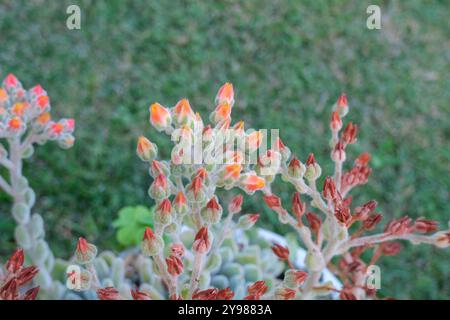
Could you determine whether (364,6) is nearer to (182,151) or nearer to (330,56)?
(330,56)

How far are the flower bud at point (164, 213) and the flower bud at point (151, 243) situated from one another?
0.02 meters

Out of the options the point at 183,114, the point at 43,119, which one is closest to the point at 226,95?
the point at 183,114

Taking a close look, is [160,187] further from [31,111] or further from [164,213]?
[31,111]

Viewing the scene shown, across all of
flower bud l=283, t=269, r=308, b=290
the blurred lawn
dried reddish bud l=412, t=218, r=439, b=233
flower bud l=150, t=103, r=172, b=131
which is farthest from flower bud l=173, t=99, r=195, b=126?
the blurred lawn

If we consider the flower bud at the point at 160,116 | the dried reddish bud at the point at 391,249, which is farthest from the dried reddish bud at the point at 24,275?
the dried reddish bud at the point at 391,249

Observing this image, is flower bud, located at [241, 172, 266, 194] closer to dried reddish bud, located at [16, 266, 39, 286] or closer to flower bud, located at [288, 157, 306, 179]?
flower bud, located at [288, 157, 306, 179]

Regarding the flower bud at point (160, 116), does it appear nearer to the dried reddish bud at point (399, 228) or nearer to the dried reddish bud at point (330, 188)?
the dried reddish bud at point (330, 188)

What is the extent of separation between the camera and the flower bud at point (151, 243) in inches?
28.3

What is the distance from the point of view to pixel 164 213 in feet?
2.39

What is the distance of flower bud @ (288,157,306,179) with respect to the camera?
0.78m

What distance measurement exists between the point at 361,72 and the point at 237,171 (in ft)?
4.84

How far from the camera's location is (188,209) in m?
0.77

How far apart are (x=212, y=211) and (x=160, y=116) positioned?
146mm

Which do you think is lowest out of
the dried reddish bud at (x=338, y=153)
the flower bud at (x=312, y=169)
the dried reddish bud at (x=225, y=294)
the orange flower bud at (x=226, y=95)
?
the dried reddish bud at (x=225, y=294)
